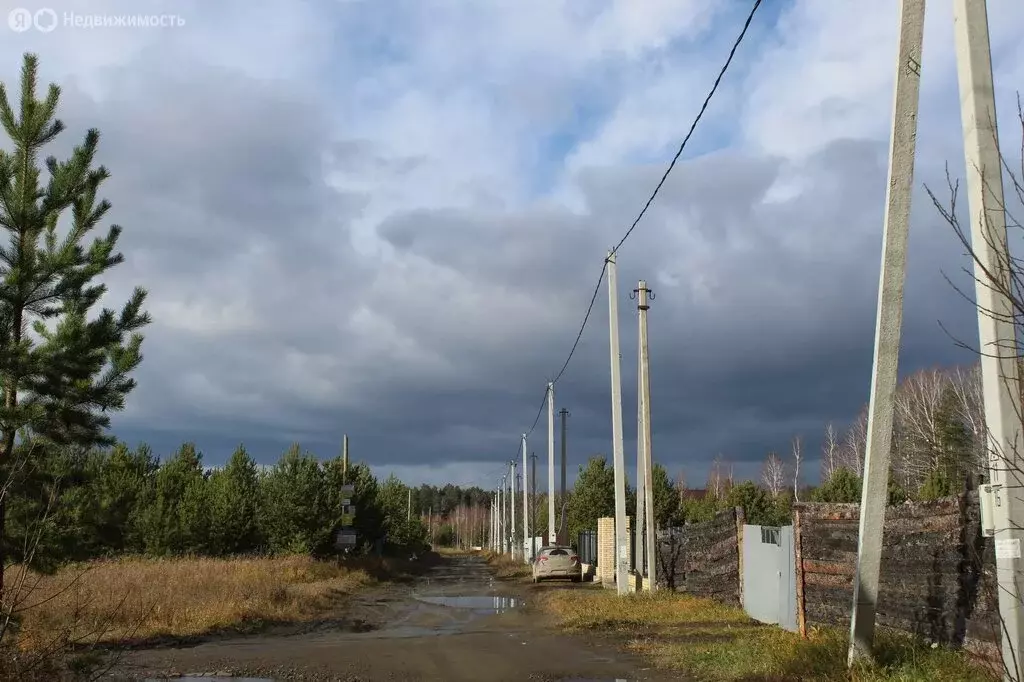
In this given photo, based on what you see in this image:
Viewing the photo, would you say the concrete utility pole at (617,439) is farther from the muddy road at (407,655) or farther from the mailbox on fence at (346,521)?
the mailbox on fence at (346,521)

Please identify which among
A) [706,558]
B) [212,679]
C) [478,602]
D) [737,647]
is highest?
[706,558]

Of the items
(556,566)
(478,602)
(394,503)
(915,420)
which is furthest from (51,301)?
(394,503)

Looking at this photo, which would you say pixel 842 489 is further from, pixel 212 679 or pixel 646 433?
pixel 212 679

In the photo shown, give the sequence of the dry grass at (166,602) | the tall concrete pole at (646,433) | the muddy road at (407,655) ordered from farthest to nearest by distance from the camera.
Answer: the tall concrete pole at (646,433) < the dry grass at (166,602) < the muddy road at (407,655)

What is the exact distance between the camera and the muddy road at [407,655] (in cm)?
1225

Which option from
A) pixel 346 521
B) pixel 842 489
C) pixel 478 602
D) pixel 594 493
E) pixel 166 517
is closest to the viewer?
pixel 478 602

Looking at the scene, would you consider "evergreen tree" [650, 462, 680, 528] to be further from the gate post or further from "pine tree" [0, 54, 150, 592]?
"pine tree" [0, 54, 150, 592]

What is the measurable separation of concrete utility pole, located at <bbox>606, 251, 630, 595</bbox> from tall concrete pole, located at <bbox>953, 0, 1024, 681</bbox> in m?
17.9

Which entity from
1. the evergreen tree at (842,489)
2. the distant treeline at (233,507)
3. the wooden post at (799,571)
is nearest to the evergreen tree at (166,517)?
the distant treeline at (233,507)

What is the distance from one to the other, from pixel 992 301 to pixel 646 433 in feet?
56.8

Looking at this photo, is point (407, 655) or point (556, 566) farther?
point (556, 566)

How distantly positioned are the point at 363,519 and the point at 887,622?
48491 millimetres

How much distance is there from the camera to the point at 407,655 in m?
14.4

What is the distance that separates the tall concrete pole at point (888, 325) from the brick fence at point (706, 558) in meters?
9.50
